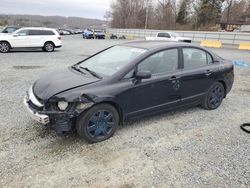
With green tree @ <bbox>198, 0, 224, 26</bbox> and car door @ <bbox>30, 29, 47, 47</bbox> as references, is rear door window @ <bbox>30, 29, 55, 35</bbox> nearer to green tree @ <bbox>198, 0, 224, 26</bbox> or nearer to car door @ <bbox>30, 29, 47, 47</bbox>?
car door @ <bbox>30, 29, 47, 47</bbox>

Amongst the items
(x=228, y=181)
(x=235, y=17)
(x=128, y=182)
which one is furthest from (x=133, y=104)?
(x=235, y=17)

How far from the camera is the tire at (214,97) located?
5.31m

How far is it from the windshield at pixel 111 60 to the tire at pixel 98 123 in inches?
25.5

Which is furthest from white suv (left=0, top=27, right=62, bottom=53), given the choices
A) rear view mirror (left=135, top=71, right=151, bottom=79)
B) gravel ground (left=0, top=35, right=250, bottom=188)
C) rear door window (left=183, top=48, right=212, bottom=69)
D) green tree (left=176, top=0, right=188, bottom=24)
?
green tree (left=176, top=0, right=188, bottom=24)

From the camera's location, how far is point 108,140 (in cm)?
393

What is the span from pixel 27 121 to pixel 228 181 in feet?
11.4

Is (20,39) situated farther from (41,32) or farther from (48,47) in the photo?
(48,47)

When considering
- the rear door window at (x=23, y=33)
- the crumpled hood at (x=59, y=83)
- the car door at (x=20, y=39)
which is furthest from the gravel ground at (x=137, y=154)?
the rear door window at (x=23, y=33)

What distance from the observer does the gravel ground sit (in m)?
3.00

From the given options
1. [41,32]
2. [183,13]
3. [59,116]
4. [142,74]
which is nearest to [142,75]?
[142,74]

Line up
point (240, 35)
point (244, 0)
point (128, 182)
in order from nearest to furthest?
point (128, 182)
point (240, 35)
point (244, 0)

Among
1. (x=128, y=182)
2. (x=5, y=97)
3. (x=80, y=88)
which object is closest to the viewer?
(x=128, y=182)

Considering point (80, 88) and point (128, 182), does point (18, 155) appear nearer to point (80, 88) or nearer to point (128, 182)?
point (80, 88)

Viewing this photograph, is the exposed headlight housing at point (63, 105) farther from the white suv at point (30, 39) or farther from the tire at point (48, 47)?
the tire at point (48, 47)
